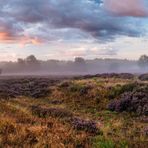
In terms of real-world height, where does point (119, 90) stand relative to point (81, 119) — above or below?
above

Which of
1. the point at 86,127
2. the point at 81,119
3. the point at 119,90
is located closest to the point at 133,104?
the point at 119,90

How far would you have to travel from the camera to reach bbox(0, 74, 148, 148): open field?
12133 mm

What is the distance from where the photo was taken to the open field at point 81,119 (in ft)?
39.8

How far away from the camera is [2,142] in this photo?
38.4 ft

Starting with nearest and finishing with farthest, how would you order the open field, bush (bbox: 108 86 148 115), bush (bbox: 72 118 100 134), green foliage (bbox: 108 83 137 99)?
the open field → bush (bbox: 72 118 100 134) → bush (bbox: 108 86 148 115) → green foliage (bbox: 108 83 137 99)

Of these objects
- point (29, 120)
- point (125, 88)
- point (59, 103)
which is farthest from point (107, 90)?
point (29, 120)

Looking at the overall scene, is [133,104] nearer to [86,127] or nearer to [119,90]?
[119,90]

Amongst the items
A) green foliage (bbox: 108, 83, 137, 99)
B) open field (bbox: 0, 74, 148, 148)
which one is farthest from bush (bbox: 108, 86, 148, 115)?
green foliage (bbox: 108, 83, 137, 99)

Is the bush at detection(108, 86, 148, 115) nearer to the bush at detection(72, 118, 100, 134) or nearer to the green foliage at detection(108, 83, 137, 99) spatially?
the green foliage at detection(108, 83, 137, 99)

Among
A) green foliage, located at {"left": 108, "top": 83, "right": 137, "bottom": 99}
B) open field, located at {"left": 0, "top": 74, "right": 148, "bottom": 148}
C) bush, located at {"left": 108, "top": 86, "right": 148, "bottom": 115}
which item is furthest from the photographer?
green foliage, located at {"left": 108, "top": 83, "right": 137, "bottom": 99}

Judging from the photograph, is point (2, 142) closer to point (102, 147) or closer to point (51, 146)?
point (51, 146)

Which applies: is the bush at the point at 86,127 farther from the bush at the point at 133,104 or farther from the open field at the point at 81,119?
the bush at the point at 133,104

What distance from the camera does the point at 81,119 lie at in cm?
1808

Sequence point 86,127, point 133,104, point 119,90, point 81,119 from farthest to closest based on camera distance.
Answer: point 119,90 → point 133,104 → point 81,119 → point 86,127
